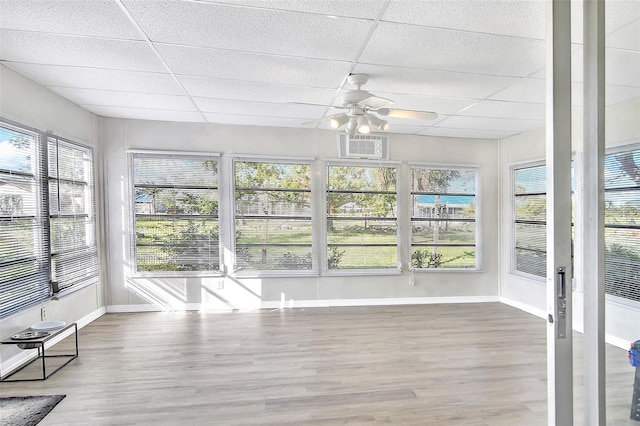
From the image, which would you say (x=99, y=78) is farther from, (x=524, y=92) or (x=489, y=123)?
(x=489, y=123)

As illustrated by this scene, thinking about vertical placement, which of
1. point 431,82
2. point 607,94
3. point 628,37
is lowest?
point 607,94

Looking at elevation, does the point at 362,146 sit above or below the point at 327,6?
below

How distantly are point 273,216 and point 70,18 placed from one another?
332cm

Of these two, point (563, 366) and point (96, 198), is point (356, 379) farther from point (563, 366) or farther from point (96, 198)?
point (96, 198)

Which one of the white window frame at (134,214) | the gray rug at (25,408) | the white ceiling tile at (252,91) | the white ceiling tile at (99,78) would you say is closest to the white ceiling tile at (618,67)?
the white ceiling tile at (252,91)

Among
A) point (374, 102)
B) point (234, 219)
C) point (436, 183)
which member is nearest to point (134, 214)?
point (234, 219)

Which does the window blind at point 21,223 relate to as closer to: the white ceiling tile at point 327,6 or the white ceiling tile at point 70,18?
the white ceiling tile at point 70,18

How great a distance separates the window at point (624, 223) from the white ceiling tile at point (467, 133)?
10.3 ft

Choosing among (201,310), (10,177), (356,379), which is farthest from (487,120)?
(10,177)

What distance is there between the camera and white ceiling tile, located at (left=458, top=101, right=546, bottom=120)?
3875mm

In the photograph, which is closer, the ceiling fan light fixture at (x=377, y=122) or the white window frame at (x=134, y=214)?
the ceiling fan light fixture at (x=377, y=122)

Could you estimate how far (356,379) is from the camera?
113 inches

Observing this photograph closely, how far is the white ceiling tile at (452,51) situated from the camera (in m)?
2.38

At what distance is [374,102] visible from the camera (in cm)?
302
